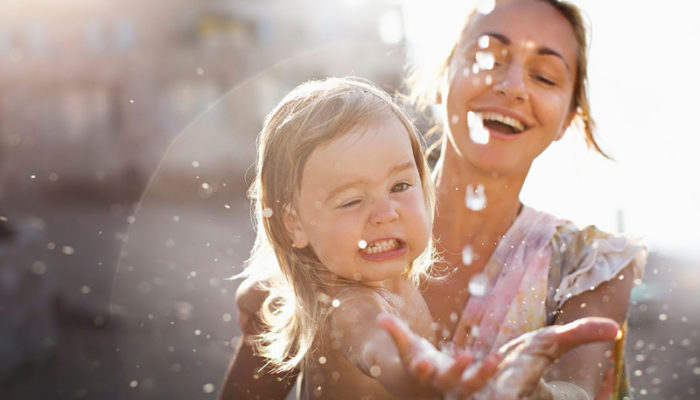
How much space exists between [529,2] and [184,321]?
12.9 ft

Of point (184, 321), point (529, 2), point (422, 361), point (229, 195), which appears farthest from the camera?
point (229, 195)

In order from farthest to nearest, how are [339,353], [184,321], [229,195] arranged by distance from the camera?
1. [229,195]
2. [184,321]
3. [339,353]

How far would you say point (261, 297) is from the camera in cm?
155

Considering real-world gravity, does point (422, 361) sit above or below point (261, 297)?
above

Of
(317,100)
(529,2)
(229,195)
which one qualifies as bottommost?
(229,195)

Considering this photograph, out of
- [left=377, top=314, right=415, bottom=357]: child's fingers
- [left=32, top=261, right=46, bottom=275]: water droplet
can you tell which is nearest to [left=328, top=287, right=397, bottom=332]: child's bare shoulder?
[left=377, top=314, right=415, bottom=357]: child's fingers

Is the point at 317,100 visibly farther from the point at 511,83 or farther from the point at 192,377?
the point at 192,377

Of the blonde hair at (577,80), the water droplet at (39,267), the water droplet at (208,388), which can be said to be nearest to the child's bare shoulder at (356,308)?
the blonde hair at (577,80)

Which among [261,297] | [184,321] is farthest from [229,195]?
[261,297]

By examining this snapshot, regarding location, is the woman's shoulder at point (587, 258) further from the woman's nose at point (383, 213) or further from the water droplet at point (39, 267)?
the water droplet at point (39, 267)

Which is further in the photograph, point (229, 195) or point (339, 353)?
point (229, 195)

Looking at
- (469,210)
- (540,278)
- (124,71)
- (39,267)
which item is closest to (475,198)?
(469,210)

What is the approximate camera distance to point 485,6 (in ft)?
5.21

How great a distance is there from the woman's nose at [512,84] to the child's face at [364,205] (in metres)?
0.41
